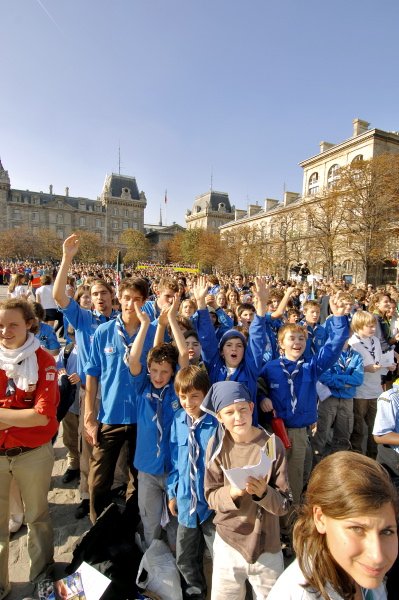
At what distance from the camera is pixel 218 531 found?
1.95 metres

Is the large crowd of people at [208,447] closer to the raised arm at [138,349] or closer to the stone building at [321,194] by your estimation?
the raised arm at [138,349]

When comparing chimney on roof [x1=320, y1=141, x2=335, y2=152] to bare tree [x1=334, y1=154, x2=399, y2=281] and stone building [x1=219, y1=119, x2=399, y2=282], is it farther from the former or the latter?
bare tree [x1=334, y1=154, x2=399, y2=281]

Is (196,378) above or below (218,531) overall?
above

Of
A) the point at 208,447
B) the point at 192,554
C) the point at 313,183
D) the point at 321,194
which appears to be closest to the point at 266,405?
the point at 208,447

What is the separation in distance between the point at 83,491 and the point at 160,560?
1387 millimetres

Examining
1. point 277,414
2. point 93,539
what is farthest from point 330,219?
point 93,539

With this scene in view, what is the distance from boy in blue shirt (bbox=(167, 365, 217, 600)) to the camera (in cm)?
224

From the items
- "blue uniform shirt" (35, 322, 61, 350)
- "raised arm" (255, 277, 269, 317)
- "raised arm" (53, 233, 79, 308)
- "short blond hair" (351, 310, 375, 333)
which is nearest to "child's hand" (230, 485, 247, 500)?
"raised arm" (255, 277, 269, 317)

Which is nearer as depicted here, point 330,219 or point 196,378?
point 196,378

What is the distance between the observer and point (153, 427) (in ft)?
8.52

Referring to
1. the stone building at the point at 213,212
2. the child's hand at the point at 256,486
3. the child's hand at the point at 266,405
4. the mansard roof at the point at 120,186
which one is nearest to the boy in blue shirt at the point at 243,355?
the child's hand at the point at 266,405

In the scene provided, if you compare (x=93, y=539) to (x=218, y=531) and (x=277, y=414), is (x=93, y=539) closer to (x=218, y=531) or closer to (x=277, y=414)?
(x=218, y=531)

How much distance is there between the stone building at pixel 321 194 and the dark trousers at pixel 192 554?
81.2 ft

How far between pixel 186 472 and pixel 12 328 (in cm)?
164
